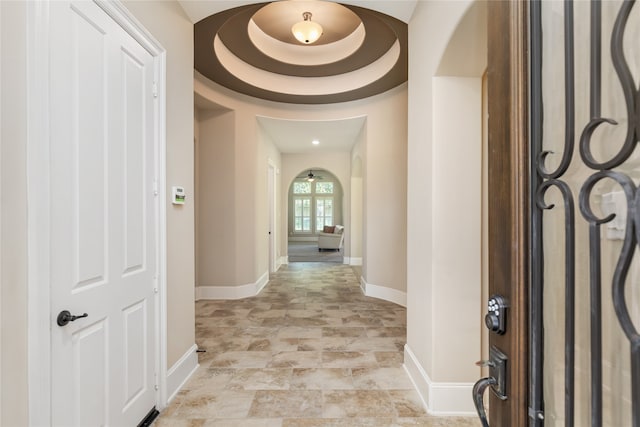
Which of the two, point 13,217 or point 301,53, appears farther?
point 301,53

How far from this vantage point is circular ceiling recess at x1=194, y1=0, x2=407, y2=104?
10.7ft

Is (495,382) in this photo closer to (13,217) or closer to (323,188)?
(13,217)

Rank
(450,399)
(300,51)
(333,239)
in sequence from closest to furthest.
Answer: (450,399) → (300,51) → (333,239)

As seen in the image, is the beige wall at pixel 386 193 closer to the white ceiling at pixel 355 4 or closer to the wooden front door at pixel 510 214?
the white ceiling at pixel 355 4

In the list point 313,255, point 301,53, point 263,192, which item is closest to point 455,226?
point 301,53

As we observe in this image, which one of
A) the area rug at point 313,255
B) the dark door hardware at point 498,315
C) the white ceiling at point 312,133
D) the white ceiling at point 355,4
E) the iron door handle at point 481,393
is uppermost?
the white ceiling at point 355,4

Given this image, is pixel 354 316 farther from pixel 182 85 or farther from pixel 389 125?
pixel 182 85

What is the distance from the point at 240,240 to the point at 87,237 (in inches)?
133

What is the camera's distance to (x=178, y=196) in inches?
91.7

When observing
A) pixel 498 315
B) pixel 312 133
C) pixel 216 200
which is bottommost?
pixel 498 315

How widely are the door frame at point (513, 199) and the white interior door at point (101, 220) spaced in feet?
5.33

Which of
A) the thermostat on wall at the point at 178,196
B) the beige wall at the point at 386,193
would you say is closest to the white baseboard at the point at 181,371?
the thermostat on wall at the point at 178,196

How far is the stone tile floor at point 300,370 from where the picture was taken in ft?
6.50

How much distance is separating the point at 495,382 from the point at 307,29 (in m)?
3.67
